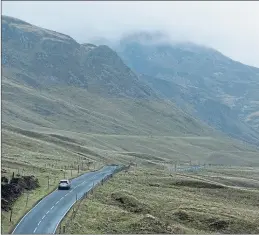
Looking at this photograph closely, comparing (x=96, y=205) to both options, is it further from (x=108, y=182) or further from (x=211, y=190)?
(x=211, y=190)

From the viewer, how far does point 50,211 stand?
214ft

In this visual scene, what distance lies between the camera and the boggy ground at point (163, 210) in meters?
59.3

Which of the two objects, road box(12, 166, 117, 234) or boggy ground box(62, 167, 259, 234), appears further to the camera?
boggy ground box(62, 167, 259, 234)

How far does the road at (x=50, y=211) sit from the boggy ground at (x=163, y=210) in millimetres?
1938

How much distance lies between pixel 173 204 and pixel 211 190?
23.5 meters

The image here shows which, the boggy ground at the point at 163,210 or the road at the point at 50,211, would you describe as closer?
the road at the point at 50,211

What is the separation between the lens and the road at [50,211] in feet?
184

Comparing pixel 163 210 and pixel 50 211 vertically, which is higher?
pixel 50 211

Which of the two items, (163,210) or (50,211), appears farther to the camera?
(163,210)

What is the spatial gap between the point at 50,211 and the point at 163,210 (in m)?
16.4

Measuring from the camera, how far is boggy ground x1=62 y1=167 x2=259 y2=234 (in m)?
59.3

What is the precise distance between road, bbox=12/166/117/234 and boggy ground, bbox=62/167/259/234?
76.3 inches

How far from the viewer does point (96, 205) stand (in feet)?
227

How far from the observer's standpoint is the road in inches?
2210
